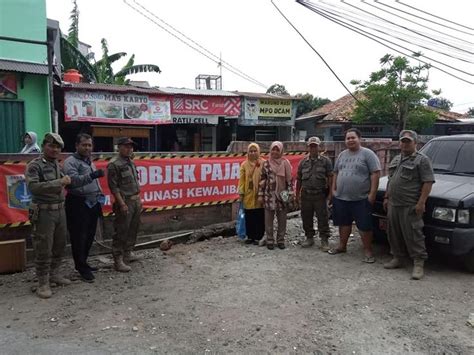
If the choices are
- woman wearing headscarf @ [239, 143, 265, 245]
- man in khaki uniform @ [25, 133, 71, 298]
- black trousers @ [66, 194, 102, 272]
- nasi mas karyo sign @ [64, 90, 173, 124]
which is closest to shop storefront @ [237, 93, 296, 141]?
nasi mas karyo sign @ [64, 90, 173, 124]

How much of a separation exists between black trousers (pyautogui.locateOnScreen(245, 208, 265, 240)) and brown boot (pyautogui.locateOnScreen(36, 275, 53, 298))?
10.2 feet

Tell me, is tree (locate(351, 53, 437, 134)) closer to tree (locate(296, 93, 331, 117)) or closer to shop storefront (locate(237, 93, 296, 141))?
shop storefront (locate(237, 93, 296, 141))

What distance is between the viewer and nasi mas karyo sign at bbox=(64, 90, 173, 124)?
13.6m

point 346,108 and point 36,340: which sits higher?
point 346,108

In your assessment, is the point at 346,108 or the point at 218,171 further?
the point at 346,108

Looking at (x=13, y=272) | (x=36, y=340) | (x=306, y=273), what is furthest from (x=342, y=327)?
(x=13, y=272)

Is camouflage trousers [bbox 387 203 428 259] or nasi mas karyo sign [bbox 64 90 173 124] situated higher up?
nasi mas karyo sign [bbox 64 90 173 124]

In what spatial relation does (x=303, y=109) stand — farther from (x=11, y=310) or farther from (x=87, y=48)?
(x=11, y=310)

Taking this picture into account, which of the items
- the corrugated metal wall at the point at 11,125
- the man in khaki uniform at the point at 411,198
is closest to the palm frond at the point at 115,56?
the corrugated metal wall at the point at 11,125

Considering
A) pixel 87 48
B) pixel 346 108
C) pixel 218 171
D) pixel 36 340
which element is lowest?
pixel 36 340

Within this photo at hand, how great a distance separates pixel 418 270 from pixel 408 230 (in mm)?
489

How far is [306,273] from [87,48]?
21.5 meters

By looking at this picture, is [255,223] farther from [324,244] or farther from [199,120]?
[199,120]

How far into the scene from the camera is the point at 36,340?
352 cm
